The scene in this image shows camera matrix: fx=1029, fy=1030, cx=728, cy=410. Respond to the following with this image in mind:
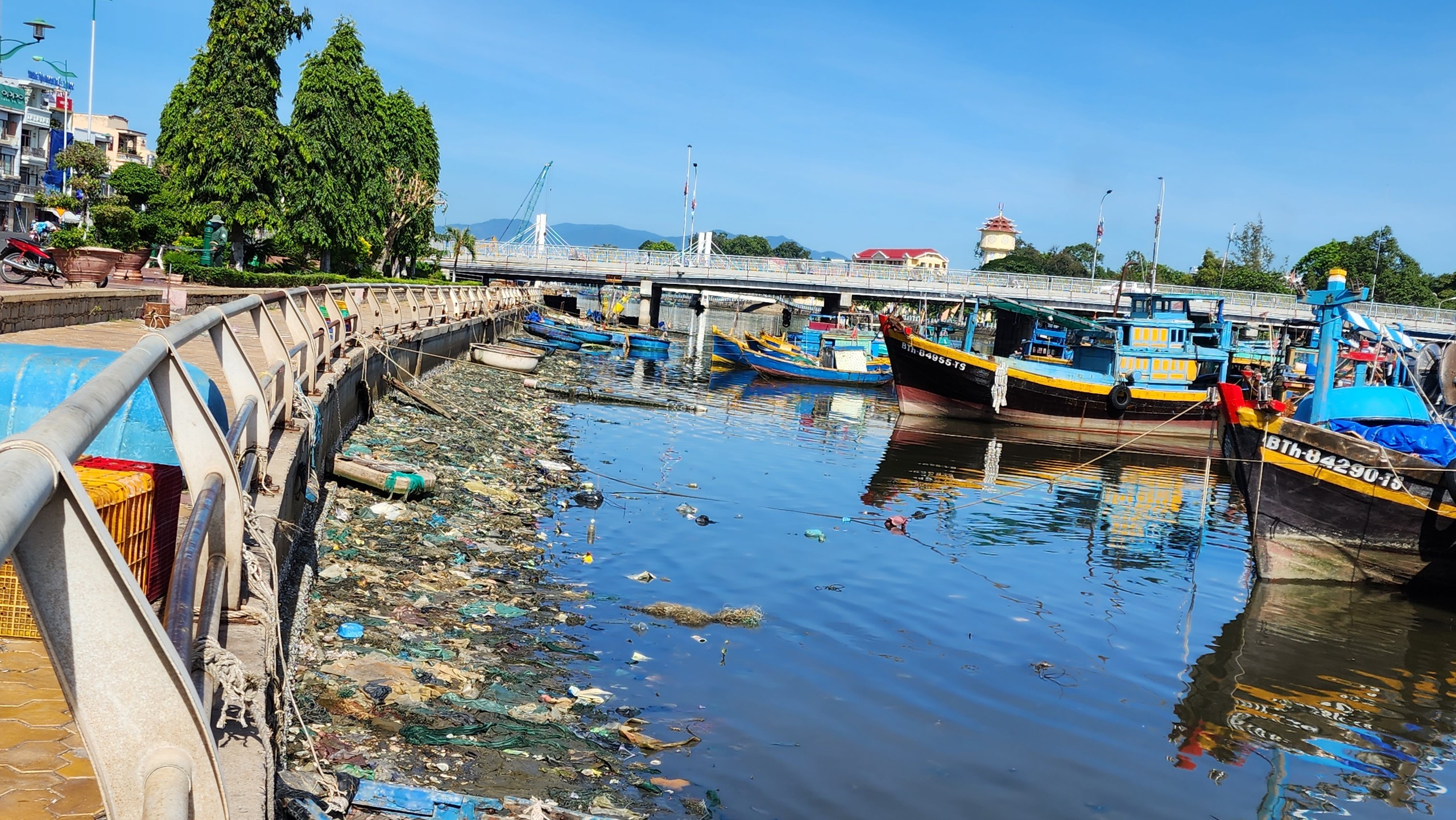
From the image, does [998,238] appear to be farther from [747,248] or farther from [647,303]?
[647,303]

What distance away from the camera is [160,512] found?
14.6 ft

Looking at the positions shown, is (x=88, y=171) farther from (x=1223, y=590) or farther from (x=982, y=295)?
(x=1223, y=590)

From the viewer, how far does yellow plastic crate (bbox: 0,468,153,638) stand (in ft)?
12.6

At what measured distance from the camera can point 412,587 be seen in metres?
8.18

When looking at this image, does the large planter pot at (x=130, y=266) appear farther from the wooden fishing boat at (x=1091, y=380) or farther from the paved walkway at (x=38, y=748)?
the wooden fishing boat at (x=1091, y=380)

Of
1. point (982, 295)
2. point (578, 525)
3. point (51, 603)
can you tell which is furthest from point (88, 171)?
point (51, 603)

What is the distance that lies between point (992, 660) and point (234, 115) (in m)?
28.0

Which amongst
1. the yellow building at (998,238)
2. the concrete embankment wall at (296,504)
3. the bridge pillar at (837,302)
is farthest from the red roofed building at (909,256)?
the concrete embankment wall at (296,504)

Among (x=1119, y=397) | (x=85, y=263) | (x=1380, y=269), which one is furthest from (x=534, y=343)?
(x=1380, y=269)

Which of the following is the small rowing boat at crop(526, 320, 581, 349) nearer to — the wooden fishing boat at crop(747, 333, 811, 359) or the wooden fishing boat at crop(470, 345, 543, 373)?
the wooden fishing boat at crop(747, 333, 811, 359)

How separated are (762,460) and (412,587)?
41.0ft

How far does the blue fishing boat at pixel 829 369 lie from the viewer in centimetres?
4122

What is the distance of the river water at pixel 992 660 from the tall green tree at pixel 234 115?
18276 mm

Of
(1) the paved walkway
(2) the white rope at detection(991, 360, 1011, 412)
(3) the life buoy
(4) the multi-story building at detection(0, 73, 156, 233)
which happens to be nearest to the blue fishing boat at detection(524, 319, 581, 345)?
(2) the white rope at detection(991, 360, 1011, 412)
